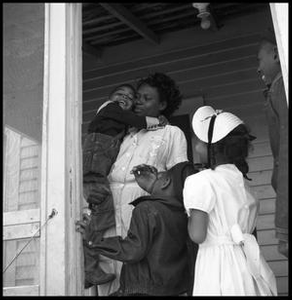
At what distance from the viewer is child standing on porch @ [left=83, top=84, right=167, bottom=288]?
235 cm

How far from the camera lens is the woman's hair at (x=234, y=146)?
2156 millimetres

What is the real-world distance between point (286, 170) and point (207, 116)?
478 millimetres

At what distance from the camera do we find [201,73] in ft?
14.9

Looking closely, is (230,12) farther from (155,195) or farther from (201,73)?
(155,195)

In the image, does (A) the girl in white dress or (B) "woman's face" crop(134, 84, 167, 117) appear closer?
(A) the girl in white dress

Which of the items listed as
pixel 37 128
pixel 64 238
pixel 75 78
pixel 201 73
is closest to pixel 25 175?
pixel 37 128

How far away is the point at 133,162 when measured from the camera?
2.53 metres

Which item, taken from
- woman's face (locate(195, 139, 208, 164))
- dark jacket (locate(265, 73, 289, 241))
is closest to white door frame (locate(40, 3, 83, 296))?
woman's face (locate(195, 139, 208, 164))

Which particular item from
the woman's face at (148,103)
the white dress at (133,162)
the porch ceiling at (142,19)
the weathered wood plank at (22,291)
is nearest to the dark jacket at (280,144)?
the white dress at (133,162)

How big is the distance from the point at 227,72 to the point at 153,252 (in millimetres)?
2738

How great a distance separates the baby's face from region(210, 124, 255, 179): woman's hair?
2.65 feet

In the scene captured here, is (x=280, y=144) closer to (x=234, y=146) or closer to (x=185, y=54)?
(x=234, y=146)

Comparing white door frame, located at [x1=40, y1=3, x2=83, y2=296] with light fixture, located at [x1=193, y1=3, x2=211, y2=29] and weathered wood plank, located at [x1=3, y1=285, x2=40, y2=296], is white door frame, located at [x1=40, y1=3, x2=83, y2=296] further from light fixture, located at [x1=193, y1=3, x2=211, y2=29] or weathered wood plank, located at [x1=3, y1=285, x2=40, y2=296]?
light fixture, located at [x1=193, y1=3, x2=211, y2=29]

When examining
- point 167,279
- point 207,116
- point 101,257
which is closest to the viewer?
point 167,279
